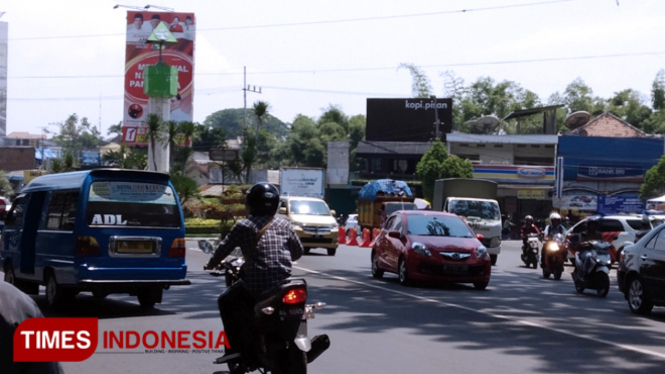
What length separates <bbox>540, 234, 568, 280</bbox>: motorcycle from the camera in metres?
22.2

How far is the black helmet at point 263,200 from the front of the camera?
7.55m

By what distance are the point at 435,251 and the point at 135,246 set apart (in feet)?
22.7

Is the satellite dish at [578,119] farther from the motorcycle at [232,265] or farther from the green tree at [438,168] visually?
the motorcycle at [232,265]

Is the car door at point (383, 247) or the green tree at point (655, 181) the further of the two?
the green tree at point (655, 181)

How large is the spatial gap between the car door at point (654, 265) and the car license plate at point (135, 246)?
23.7 feet

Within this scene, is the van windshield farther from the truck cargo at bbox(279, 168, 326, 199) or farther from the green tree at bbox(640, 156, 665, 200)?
the truck cargo at bbox(279, 168, 326, 199)

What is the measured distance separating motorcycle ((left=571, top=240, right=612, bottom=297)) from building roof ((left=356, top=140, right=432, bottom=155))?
55.5 m

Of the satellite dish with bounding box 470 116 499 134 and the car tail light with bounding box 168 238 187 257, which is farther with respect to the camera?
the satellite dish with bounding box 470 116 499 134

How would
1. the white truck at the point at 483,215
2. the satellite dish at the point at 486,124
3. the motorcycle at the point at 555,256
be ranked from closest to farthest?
the motorcycle at the point at 555,256
the white truck at the point at 483,215
the satellite dish at the point at 486,124

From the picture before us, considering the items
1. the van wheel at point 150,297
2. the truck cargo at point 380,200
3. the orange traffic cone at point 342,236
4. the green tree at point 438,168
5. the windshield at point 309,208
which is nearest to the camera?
the van wheel at point 150,297

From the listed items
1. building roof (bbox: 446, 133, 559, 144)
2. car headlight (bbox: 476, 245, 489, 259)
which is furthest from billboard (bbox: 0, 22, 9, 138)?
car headlight (bbox: 476, 245, 489, 259)

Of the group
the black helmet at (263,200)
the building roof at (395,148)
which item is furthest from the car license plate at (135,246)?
the building roof at (395,148)

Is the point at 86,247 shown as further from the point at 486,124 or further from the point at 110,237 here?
the point at 486,124

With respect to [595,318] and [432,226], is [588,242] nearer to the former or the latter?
[432,226]
